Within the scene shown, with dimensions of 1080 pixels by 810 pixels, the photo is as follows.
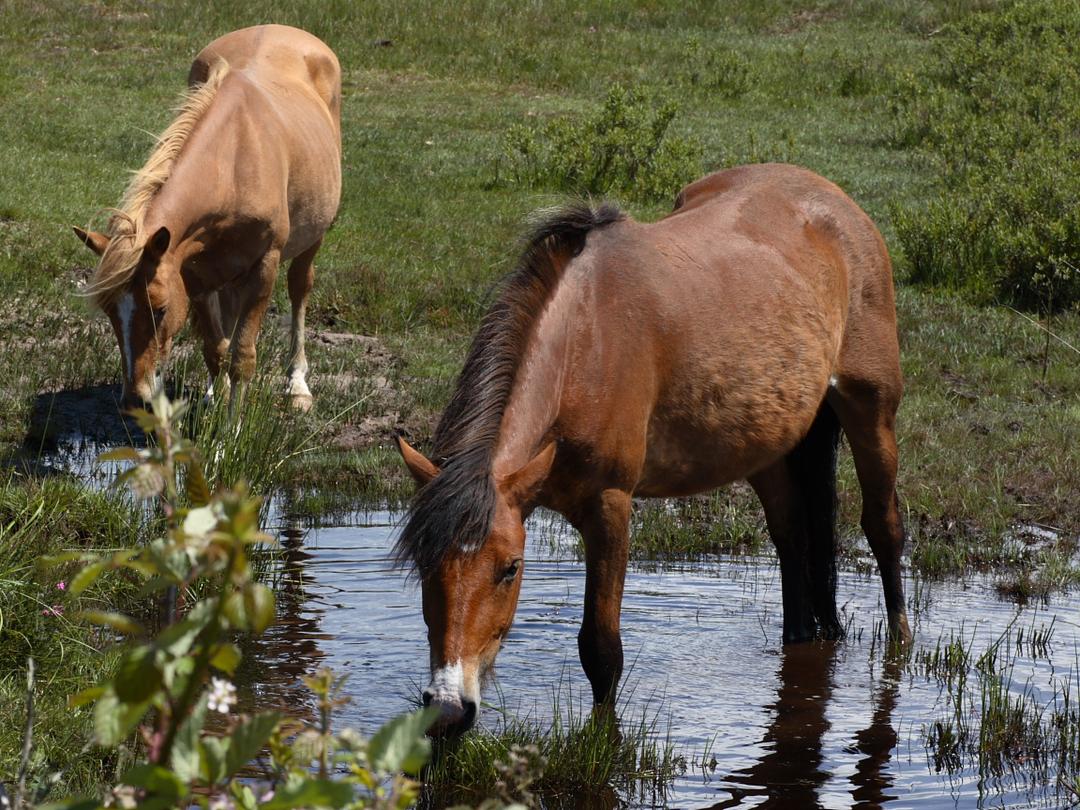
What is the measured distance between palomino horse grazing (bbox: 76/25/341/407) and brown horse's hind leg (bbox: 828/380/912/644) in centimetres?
328

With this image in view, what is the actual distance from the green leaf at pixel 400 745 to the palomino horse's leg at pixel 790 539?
447cm

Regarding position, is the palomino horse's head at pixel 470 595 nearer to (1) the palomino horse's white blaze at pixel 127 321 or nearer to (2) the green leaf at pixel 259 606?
(2) the green leaf at pixel 259 606

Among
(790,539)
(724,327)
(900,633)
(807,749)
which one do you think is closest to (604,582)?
(807,749)

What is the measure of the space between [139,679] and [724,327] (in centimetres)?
380

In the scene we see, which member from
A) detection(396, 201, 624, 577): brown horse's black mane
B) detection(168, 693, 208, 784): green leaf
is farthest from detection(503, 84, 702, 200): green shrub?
detection(168, 693, 208, 784): green leaf

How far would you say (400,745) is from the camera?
145 cm

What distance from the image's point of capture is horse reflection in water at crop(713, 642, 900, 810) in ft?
13.7

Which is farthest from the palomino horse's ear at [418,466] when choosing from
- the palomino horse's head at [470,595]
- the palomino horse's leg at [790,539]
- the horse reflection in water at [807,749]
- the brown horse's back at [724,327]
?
the palomino horse's leg at [790,539]

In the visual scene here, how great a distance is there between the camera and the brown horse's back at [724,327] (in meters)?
4.52

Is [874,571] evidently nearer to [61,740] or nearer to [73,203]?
[61,740]

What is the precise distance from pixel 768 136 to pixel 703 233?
12957 mm

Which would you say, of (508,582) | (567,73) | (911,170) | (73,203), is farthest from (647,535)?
(567,73)

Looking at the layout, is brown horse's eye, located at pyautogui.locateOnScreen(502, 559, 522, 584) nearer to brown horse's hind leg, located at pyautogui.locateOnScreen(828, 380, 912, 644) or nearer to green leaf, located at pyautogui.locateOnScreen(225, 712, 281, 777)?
brown horse's hind leg, located at pyautogui.locateOnScreen(828, 380, 912, 644)

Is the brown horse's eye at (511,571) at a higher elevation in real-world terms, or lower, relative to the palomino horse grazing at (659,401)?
lower
